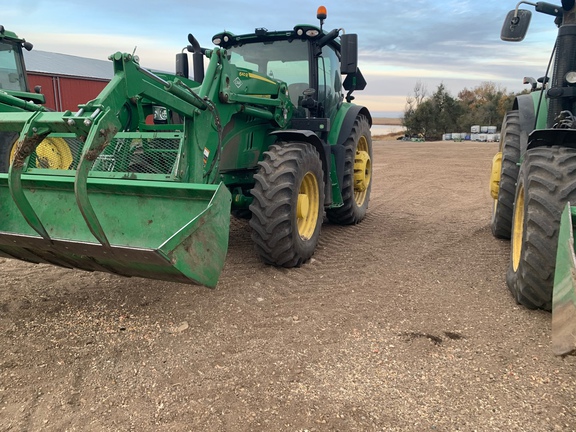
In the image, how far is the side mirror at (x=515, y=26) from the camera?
3.93 m

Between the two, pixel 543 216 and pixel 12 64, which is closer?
pixel 543 216

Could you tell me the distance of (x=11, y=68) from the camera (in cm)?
811

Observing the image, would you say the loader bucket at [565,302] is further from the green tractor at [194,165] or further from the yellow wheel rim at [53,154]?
the yellow wheel rim at [53,154]

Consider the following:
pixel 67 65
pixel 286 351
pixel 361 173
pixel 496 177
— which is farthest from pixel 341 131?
pixel 67 65

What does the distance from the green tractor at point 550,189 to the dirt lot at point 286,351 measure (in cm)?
34

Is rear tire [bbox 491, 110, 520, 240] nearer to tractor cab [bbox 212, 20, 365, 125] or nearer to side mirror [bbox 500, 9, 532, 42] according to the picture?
side mirror [bbox 500, 9, 532, 42]

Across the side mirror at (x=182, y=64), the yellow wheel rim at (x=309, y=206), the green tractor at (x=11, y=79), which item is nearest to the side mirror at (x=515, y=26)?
the yellow wheel rim at (x=309, y=206)

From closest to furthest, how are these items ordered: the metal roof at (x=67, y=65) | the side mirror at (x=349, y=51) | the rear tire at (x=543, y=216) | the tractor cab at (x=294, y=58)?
the rear tire at (x=543, y=216), the side mirror at (x=349, y=51), the tractor cab at (x=294, y=58), the metal roof at (x=67, y=65)

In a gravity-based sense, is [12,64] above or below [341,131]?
above

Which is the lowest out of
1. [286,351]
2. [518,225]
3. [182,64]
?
[286,351]

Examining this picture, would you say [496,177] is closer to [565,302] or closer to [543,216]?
[543,216]

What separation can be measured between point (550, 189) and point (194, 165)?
2641mm

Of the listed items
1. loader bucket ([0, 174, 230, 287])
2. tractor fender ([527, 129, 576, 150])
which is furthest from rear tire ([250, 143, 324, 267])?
tractor fender ([527, 129, 576, 150])

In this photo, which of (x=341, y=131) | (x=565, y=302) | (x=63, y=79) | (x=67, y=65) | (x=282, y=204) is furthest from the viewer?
(x=67, y=65)
